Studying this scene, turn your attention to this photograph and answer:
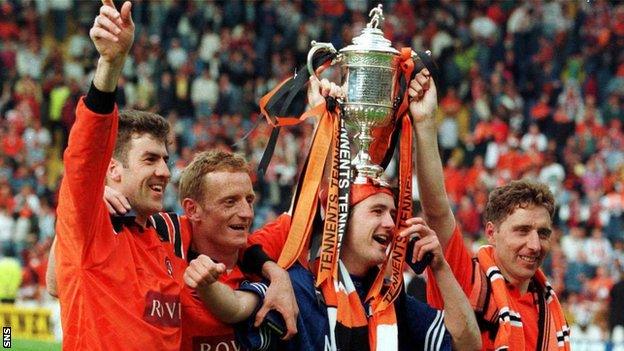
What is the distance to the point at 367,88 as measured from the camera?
539 cm

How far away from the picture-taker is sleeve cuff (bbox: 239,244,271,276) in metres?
5.18

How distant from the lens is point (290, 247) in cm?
532

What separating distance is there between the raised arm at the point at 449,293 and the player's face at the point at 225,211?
58cm

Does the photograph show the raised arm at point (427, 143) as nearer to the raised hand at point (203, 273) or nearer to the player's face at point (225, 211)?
the player's face at point (225, 211)

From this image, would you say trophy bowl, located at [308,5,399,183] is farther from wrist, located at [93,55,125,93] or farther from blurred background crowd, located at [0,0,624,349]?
blurred background crowd, located at [0,0,624,349]

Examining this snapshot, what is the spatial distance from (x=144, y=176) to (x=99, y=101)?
60 cm

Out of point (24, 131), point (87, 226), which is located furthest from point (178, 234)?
point (24, 131)

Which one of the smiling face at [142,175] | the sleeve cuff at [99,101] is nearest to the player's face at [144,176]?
the smiling face at [142,175]

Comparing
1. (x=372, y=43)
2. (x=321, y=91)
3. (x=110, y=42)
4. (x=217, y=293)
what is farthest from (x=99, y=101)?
(x=372, y=43)

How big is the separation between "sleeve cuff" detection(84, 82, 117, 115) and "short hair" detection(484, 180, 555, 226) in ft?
6.52

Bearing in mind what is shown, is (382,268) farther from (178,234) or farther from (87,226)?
(87,226)

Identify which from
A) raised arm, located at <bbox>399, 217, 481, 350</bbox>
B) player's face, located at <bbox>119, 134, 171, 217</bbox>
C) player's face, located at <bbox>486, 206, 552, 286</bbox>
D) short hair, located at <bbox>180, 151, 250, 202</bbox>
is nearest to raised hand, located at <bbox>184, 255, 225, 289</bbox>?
player's face, located at <bbox>119, 134, 171, 217</bbox>

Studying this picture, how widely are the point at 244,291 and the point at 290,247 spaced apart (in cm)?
38

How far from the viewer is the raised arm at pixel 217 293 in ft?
15.3
